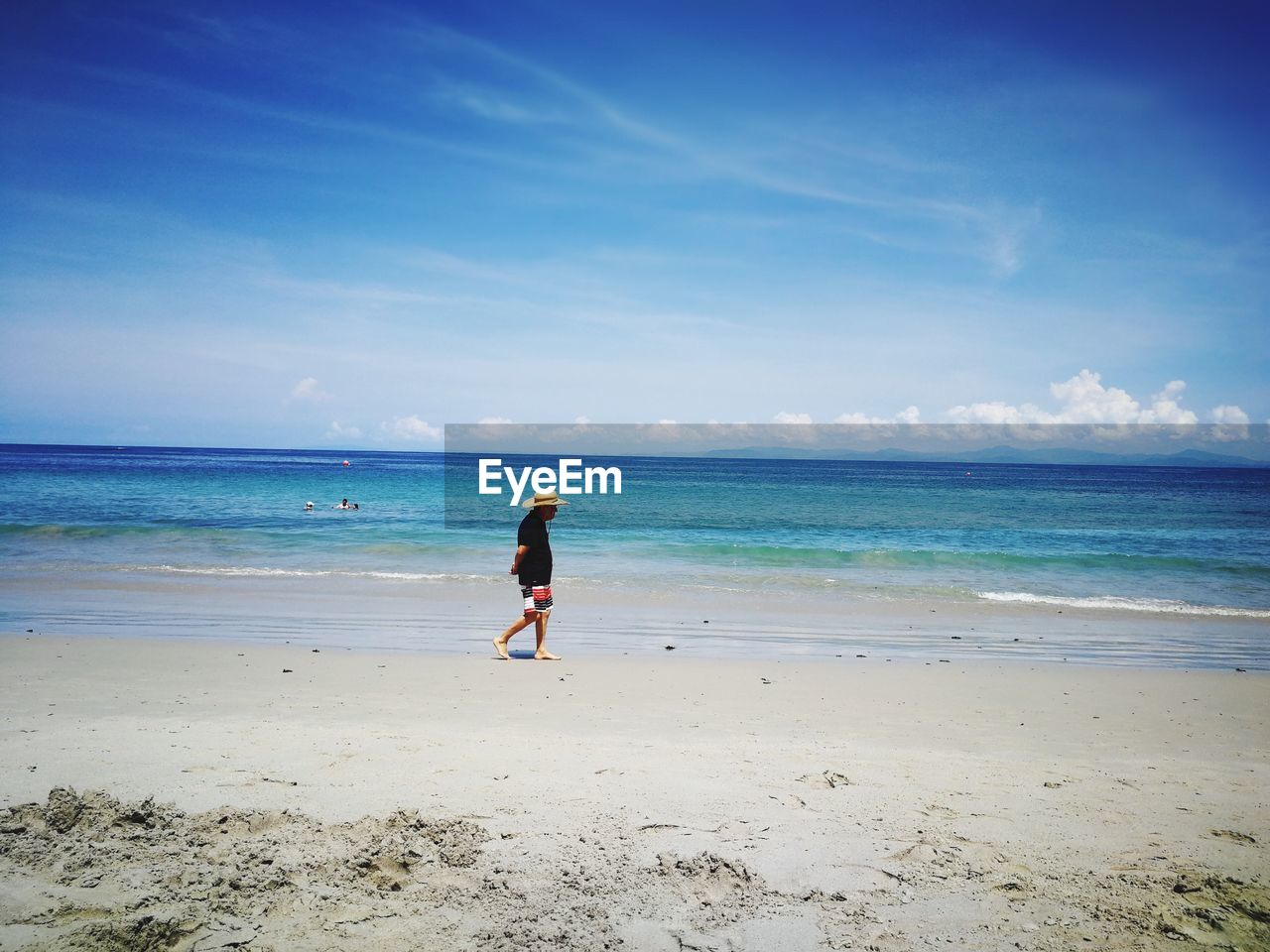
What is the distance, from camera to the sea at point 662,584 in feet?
36.2

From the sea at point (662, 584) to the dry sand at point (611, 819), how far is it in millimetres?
3334

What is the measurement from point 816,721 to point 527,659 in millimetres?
4009

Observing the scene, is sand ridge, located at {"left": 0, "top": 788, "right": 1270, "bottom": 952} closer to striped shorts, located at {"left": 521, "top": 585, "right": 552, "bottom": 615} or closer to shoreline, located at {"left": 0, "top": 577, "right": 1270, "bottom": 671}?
striped shorts, located at {"left": 521, "top": 585, "right": 552, "bottom": 615}

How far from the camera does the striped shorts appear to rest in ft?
30.6

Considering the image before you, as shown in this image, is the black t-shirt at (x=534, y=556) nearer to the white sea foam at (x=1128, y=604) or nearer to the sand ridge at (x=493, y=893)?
the sand ridge at (x=493, y=893)

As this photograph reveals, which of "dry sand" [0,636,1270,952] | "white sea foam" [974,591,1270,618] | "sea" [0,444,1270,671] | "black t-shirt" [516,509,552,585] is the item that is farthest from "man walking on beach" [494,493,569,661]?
"white sea foam" [974,591,1270,618]

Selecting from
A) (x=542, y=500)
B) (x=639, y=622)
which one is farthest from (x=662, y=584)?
(x=542, y=500)

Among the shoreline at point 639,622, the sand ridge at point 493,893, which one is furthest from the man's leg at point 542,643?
the sand ridge at point 493,893

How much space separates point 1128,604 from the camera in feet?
51.1

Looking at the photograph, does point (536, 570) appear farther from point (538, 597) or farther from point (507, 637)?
point (507, 637)

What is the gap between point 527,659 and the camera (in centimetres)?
929

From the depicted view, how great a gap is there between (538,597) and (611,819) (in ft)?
17.0

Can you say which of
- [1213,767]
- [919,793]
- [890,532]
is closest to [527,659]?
[919,793]

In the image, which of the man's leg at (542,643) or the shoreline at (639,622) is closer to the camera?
the man's leg at (542,643)
